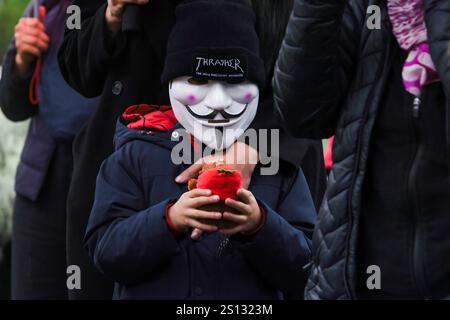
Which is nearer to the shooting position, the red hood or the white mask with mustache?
the white mask with mustache

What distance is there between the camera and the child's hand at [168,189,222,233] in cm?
305

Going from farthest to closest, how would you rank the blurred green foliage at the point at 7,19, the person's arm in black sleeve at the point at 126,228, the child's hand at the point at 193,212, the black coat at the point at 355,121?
the blurred green foliage at the point at 7,19 < the person's arm in black sleeve at the point at 126,228 < the child's hand at the point at 193,212 < the black coat at the point at 355,121

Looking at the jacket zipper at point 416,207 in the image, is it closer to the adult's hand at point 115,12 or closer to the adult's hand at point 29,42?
the adult's hand at point 115,12

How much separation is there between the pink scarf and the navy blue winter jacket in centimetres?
70

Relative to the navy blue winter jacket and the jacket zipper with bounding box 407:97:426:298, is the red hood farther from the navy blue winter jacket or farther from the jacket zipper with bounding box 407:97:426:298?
the jacket zipper with bounding box 407:97:426:298

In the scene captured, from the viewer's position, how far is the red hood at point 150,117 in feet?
11.3

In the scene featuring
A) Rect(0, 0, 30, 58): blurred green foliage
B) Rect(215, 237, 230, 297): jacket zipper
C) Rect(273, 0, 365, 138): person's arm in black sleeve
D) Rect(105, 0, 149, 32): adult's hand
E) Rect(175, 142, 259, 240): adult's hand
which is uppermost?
Rect(0, 0, 30, 58): blurred green foliage

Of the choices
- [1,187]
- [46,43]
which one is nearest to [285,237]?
[46,43]

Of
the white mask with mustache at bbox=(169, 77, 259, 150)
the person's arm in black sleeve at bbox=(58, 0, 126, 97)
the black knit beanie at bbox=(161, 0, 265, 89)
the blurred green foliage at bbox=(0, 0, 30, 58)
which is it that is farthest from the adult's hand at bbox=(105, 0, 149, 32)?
the blurred green foliage at bbox=(0, 0, 30, 58)

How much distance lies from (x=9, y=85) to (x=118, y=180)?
1.14 metres

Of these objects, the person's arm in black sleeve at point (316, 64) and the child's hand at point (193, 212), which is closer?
the person's arm in black sleeve at point (316, 64)

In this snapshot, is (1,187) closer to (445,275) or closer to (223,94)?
(223,94)

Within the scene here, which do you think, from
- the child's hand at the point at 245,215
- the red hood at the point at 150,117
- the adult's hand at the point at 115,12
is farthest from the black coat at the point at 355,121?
the adult's hand at the point at 115,12

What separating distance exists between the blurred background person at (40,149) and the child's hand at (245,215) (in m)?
1.15
